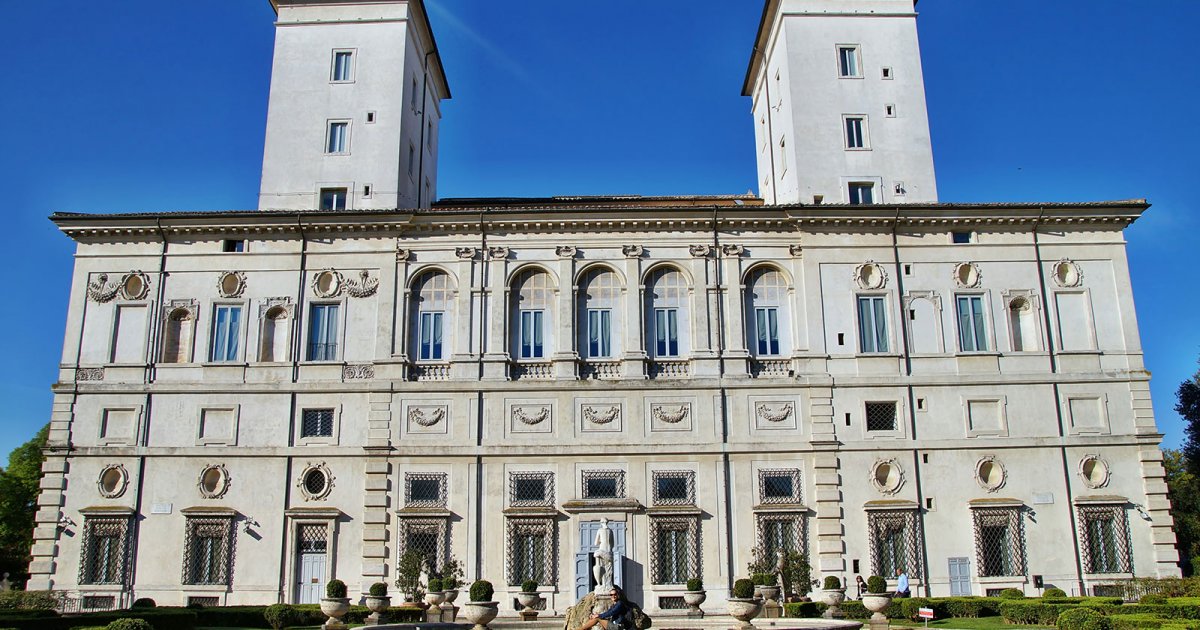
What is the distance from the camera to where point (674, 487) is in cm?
3180

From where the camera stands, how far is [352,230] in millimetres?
34156

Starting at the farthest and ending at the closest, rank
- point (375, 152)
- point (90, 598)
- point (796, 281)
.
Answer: point (375, 152), point (796, 281), point (90, 598)

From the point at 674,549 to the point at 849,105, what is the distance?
1807 centimetres

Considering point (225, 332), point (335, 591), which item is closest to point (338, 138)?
point (225, 332)

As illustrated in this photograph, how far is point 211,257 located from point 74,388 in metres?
6.19

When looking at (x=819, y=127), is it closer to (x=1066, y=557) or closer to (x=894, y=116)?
(x=894, y=116)

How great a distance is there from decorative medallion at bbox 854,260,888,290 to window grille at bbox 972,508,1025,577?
8.11m

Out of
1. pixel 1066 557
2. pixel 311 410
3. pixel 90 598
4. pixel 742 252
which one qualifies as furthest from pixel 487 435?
pixel 1066 557

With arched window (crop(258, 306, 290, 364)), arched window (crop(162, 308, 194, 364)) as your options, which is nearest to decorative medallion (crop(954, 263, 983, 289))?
arched window (crop(258, 306, 290, 364))

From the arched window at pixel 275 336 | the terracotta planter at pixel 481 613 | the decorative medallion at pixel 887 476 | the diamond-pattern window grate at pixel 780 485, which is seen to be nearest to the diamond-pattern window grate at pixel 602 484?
the diamond-pattern window grate at pixel 780 485

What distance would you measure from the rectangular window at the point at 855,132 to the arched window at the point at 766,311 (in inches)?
253

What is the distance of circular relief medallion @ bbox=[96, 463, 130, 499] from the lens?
104 feet

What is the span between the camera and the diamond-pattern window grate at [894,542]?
102 ft

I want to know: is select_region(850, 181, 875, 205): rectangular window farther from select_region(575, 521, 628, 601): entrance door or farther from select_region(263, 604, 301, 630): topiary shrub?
select_region(263, 604, 301, 630): topiary shrub
